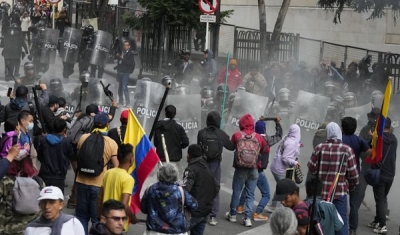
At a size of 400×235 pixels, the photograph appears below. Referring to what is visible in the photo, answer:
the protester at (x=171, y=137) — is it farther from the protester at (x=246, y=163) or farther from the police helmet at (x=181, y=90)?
the police helmet at (x=181, y=90)

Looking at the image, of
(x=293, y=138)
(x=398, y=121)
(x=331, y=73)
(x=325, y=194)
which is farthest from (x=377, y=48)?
(x=325, y=194)

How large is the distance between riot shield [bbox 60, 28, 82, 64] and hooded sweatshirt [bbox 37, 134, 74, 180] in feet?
37.0

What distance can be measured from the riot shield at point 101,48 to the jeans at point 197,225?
11.7 meters

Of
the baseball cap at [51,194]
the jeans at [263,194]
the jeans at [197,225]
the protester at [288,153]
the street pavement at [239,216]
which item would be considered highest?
the baseball cap at [51,194]

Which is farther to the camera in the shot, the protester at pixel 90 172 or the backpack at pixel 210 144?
the backpack at pixel 210 144

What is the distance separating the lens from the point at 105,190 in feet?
28.8

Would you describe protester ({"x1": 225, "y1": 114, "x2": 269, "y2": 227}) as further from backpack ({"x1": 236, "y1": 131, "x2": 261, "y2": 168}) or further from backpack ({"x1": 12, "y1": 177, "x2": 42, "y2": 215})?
backpack ({"x1": 12, "y1": 177, "x2": 42, "y2": 215})

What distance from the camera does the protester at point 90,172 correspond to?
992 cm

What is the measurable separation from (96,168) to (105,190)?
4.13 feet

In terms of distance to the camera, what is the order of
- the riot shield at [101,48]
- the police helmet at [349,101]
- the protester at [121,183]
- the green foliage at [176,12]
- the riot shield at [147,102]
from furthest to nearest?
the green foliage at [176,12] → the riot shield at [101,48] → the police helmet at [349,101] → the riot shield at [147,102] → the protester at [121,183]

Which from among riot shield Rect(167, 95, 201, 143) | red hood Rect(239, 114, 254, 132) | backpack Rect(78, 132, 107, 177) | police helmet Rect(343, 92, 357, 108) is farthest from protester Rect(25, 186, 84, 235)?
police helmet Rect(343, 92, 357, 108)

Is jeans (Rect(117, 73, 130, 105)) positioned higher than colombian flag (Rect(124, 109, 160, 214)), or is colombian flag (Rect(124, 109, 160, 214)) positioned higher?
colombian flag (Rect(124, 109, 160, 214))

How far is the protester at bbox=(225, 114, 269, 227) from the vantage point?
1202 cm

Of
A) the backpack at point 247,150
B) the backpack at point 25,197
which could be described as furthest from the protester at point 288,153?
the backpack at point 25,197
